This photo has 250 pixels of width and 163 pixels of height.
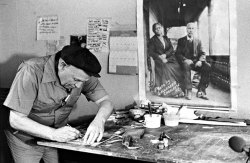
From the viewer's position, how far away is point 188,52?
9.71 feet

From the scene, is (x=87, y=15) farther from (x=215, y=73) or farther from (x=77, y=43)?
(x=215, y=73)

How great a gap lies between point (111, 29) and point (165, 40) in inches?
22.0

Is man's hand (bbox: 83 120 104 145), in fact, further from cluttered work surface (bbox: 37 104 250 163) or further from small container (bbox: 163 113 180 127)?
small container (bbox: 163 113 180 127)

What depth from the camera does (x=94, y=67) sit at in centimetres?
232

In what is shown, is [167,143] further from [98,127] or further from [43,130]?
[43,130]

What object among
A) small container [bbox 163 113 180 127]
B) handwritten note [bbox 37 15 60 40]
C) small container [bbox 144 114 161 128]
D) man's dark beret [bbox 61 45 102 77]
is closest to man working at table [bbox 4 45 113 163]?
man's dark beret [bbox 61 45 102 77]

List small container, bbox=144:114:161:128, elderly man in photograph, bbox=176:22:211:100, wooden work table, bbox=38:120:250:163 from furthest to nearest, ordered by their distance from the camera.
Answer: elderly man in photograph, bbox=176:22:211:100 < small container, bbox=144:114:161:128 < wooden work table, bbox=38:120:250:163

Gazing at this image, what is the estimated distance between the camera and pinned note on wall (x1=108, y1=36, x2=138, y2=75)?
3.19 metres

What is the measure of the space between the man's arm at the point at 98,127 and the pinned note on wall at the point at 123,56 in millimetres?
574

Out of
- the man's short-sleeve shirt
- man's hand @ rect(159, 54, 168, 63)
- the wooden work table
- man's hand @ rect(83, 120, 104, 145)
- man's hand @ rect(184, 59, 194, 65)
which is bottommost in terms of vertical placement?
the wooden work table

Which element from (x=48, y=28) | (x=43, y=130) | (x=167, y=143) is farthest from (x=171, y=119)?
(x=48, y=28)

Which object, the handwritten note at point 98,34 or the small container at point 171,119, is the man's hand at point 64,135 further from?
the handwritten note at point 98,34

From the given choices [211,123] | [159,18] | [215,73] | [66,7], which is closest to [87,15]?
[66,7]

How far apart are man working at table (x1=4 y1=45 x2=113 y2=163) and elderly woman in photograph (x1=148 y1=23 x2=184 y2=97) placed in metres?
0.61
